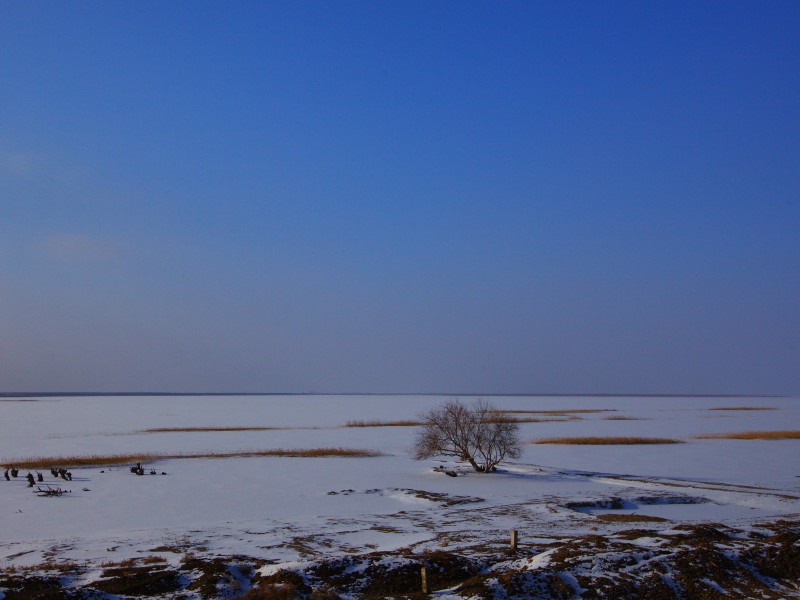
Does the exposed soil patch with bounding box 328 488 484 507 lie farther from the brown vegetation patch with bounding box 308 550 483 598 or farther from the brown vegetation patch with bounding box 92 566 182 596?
the brown vegetation patch with bounding box 92 566 182 596

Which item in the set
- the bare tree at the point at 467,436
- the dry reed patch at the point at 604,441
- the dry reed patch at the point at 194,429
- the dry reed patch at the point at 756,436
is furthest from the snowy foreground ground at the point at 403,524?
the dry reed patch at the point at 194,429

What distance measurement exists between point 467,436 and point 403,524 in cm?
1402

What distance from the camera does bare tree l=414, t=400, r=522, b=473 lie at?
32.4 meters

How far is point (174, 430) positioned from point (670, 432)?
41.2 m

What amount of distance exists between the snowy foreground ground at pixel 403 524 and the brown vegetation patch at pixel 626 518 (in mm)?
84

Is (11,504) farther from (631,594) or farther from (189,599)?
(631,594)

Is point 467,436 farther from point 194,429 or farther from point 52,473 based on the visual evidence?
point 194,429

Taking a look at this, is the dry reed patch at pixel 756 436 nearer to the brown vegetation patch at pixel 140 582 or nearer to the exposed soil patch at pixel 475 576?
the exposed soil patch at pixel 475 576

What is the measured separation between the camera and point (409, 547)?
1600 centimetres

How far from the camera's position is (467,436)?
3291 centimetres

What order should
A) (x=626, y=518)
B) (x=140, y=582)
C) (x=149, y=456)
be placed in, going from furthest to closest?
(x=149, y=456), (x=626, y=518), (x=140, y=582)

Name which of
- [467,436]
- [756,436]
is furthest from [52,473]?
[756,436]

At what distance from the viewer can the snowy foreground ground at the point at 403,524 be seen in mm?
13070

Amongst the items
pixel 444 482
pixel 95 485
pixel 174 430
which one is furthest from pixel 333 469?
pixel 174 430
